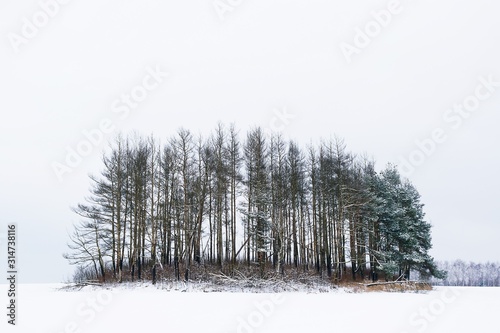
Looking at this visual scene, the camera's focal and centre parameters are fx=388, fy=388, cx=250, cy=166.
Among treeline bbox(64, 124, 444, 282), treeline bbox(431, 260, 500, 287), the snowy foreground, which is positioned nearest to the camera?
the snowy foreground

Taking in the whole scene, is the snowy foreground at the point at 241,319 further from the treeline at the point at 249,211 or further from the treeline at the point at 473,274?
the treeline at the point at 473,274

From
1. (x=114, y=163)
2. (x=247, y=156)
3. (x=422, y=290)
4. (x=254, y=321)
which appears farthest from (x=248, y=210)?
(x=254, y=321)

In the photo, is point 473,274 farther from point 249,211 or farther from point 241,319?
point 241,319

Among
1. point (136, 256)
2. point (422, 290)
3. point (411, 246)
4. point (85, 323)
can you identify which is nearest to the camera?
point (85, 323)

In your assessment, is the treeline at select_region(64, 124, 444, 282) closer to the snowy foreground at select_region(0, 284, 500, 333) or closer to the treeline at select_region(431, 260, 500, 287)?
the snowy foreground at select_region(0, 284, 500, 333)

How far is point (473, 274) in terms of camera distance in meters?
89.8

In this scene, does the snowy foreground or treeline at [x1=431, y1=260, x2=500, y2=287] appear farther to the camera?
treeline at [x1=431, y1=260, x2=500, y2=287]

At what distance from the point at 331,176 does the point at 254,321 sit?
25082 millimetres

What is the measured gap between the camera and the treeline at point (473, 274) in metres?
83.4

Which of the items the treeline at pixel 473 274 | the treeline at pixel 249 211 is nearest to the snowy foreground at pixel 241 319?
the treeline at pixel 249 211

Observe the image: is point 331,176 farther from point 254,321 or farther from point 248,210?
point 254,321

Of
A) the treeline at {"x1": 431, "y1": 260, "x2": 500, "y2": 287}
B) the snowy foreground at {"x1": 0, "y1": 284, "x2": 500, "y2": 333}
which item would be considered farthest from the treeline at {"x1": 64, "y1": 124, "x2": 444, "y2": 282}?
the treeline at {"x1": 431, "y1": 260, "x2": 500, "y2": 287}

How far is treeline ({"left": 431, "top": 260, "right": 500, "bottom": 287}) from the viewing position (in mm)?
83375

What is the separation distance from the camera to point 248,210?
31047 mm
